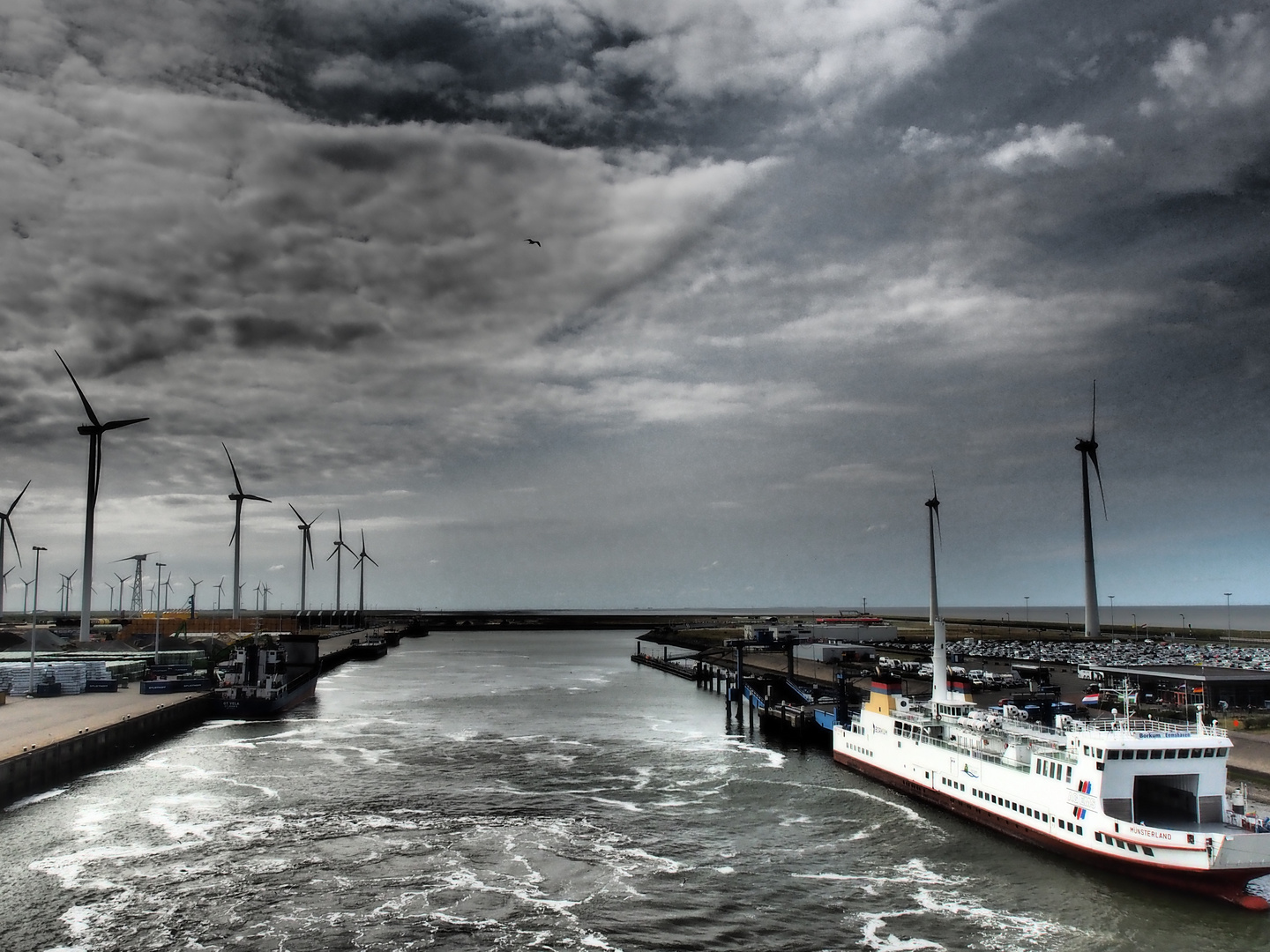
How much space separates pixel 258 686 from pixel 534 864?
70427mm

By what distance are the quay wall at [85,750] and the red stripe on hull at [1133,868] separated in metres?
60.6

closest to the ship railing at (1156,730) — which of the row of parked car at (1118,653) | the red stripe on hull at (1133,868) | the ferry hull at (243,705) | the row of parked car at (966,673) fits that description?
the red stripe on hull at (1133,868)

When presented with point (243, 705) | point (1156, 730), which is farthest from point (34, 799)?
point (1156, 730)

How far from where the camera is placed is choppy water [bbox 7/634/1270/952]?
3516 cm

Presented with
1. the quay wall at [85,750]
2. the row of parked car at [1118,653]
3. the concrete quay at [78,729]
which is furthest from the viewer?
the row of parked car at [1118,653]

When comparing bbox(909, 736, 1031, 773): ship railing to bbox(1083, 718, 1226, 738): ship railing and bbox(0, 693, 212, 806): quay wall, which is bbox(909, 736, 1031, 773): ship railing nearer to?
bbox(1083, 718, 1226, 738): ship railing

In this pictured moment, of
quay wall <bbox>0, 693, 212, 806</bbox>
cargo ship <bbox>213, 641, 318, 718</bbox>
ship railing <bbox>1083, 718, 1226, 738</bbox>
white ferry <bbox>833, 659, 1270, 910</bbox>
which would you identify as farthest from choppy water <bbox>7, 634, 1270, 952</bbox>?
cargo ship <bbox>213, 641, 318, 718</bbox>

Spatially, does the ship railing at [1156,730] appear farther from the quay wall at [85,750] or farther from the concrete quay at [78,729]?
the concrete quay at [78,729]

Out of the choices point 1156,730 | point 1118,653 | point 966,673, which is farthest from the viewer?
point 1118,653

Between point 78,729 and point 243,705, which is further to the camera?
point 243,705

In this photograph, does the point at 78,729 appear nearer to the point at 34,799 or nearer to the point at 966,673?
the point at 34,799

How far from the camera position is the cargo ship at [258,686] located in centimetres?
9819

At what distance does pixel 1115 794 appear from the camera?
42.6 metres

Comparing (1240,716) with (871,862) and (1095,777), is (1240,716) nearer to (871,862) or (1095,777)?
(1095,777)
